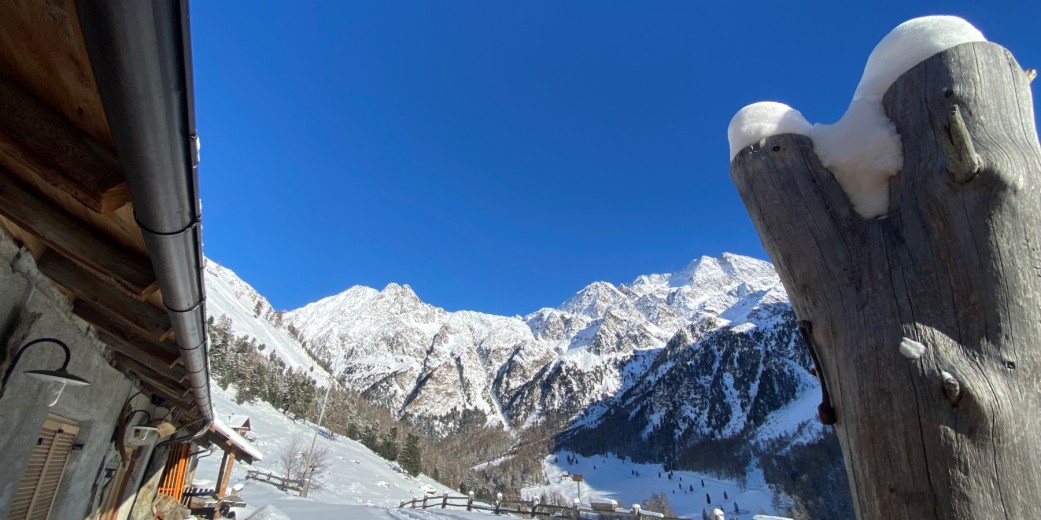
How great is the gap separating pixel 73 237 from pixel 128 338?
6.61 ft

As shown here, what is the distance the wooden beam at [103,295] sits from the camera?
8.84 feet

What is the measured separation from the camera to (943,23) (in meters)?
1.29

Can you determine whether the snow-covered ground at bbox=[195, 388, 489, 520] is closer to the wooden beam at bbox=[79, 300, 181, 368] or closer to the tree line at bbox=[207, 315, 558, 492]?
the tree line at bbox=[207, 315, 558, 492]

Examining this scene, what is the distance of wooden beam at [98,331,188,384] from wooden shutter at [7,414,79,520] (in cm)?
61

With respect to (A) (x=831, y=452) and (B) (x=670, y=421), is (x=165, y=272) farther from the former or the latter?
(B) (x=670, y=421)

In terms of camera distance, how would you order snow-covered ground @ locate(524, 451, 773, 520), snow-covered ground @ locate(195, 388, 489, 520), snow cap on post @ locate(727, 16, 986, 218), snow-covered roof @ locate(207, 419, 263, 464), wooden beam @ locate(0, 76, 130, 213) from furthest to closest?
snow-covered ground @ locate(524, 451, 773, 520), snow-covered ground @ locate(195, 388, 489, 520), snow-covered roof @ locate(207, 419, 263, 464), wooden beam @ locate(0, 76, 130, 213), snow cap on post @ locate(727, 16, 986, 218)

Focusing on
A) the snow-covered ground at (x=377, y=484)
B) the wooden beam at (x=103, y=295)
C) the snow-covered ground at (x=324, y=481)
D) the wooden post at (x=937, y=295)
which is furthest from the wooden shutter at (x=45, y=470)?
the snow-covered ground at (x=377, y=484)

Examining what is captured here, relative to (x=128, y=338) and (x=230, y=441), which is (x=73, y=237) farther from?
(x=230, y=441)

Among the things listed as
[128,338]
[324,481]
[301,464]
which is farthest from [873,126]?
[301,464]

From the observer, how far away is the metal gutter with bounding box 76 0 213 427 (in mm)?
895

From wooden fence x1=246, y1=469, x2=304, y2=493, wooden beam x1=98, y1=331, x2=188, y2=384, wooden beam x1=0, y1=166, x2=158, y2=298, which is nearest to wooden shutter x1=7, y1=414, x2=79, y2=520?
wooden beam x1=98, y1=331, x2=188, y2=384

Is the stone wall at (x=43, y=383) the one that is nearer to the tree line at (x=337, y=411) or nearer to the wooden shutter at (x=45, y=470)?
the wooden shutter at (x=45, y=470)

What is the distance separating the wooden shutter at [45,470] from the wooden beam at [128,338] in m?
0.67

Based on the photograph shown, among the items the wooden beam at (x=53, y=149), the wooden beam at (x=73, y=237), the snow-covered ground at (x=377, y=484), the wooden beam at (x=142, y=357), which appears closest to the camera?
the wooden beam at (x=53, y=149)
